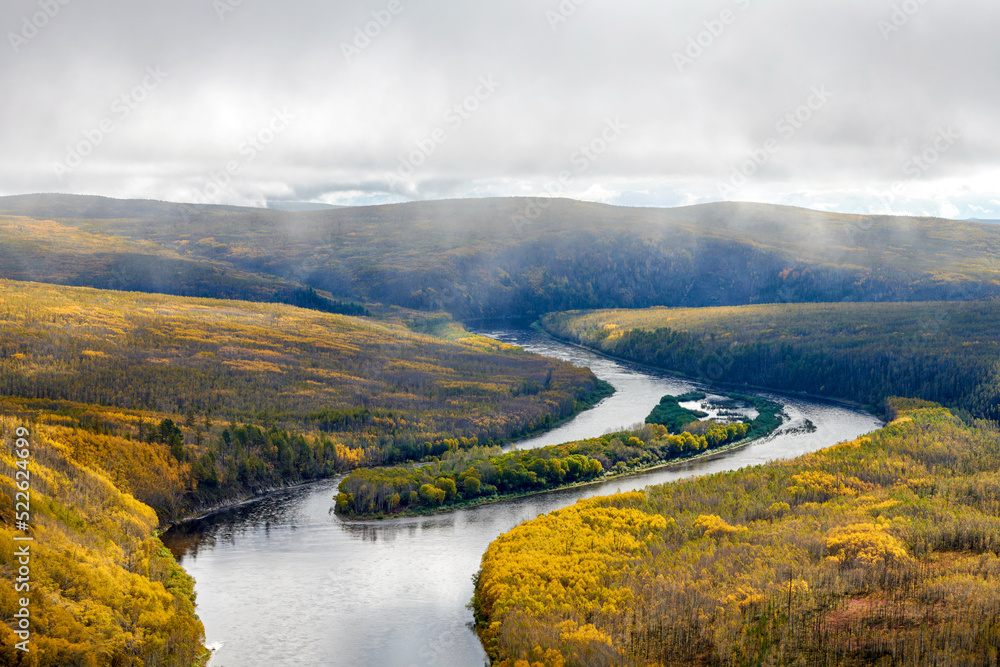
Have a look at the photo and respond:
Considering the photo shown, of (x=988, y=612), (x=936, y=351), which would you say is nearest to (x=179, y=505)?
(x=988, y=612)

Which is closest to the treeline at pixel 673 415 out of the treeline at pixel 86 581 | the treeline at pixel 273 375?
the treeline at pixel 273 375

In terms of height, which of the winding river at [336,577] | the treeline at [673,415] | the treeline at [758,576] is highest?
the treeline at [758,576]

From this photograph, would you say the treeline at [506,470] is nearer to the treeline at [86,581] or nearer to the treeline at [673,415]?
the treeline at [673,415]

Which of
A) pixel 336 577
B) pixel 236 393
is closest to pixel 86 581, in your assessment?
pixel 336 577

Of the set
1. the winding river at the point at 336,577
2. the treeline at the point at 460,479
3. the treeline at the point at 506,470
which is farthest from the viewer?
the treeline at the point at 506,470

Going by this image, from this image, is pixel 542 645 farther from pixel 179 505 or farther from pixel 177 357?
pixel 177 357

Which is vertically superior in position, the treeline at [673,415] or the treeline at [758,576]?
the treeline at [758,576]

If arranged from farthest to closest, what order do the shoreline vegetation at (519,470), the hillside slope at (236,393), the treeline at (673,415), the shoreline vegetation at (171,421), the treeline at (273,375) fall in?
1. the treeline at (673,415)
2. the treeline at (273,375)
3. the hillside slope at (236,393)
4. the shoreline vegetation at (519,470)
5. the shoreline vegetation at (171,421)

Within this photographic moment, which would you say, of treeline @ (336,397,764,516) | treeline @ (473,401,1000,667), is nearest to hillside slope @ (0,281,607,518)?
treeline @ (336,397,764,516)
